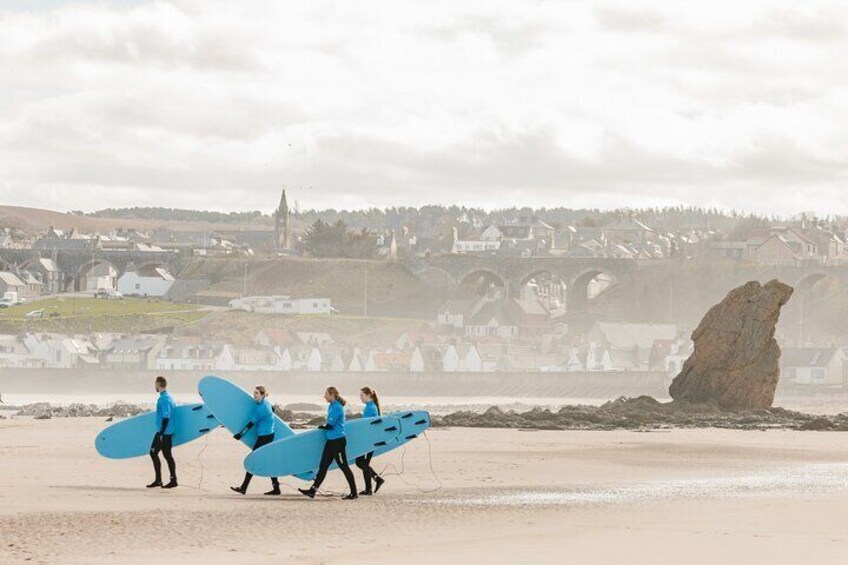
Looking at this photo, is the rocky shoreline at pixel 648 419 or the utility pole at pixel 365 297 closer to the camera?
the rocky shoreline at pixel 648 419

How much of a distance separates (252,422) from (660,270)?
3995 inches

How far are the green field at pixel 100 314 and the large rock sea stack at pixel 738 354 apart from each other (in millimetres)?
63991

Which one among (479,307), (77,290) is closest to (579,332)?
(479,307)

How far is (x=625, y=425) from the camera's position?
2980 cm

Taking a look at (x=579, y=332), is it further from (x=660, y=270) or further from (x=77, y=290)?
(x=77, y=290)

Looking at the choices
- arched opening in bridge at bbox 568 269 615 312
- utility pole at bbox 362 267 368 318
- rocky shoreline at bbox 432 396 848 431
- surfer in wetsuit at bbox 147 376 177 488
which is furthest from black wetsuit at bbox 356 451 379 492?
arched opening in bridge at bbox 568 269 615 312

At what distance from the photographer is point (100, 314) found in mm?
99562

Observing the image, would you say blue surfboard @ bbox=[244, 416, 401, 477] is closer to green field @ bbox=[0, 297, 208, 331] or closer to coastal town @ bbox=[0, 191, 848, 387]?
coastal town @ bbox=[0, 191, 848, 387]

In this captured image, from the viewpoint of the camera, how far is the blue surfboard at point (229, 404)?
1652 centimetres

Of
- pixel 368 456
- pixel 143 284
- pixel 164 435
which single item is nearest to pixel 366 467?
pixel 368 456

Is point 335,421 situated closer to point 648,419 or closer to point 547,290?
point 648,419

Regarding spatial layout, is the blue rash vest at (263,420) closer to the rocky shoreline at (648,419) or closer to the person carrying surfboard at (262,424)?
the person carrying surfboard at (262,424)

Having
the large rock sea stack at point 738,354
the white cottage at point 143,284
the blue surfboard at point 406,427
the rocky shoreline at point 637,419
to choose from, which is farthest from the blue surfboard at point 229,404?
the white cottage at point 143,284

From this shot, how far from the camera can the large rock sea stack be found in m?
33.6
